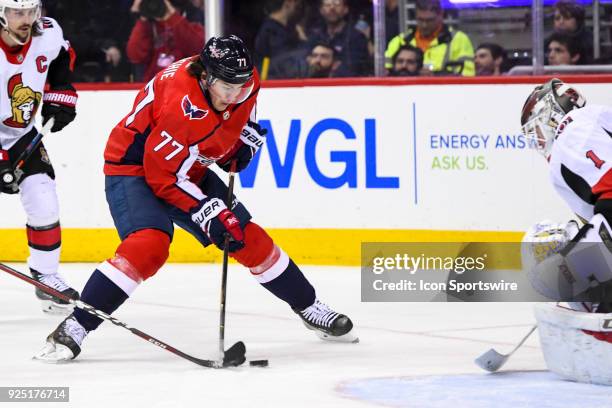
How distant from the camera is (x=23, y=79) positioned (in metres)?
4.91

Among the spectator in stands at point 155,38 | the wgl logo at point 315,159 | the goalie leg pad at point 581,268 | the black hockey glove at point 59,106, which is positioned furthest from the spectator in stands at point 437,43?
the goalie leg pad at point 581,268

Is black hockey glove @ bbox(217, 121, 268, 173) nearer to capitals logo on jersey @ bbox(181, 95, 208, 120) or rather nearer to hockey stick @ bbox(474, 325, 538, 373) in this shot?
capitals logo on jersey @ bbox(181, 95, 208, 120)

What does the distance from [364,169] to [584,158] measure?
112 inches

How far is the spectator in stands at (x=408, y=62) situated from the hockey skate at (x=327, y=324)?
7.05 feet

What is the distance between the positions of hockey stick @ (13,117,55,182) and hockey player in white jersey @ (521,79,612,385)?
2.04 m

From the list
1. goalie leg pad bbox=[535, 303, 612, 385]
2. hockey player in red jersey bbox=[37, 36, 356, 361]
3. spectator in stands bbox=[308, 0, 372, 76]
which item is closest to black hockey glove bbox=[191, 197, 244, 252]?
hockey player in red jersey bbox=[37, 36, 356, 361]

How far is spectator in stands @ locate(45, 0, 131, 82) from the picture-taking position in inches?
269

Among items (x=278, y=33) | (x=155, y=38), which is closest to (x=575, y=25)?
(x=278, y=33)

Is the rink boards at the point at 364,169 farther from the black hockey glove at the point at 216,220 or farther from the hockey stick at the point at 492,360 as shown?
the black hockey glove at the point at 216,220

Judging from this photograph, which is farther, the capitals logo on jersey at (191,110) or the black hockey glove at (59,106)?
the black hockey glove at (59,106)

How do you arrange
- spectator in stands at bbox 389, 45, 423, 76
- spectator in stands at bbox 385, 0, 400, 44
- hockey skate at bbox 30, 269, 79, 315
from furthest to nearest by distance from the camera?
spectator in stands at bbox 385, 0, 400, 44 → spectator in stands at bbox 389, 45, 423, 76 → hockey skate at bbox 30, 269, 79, 315

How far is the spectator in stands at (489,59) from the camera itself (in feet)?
20.4

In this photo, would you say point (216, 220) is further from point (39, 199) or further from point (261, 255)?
point (39, 199)

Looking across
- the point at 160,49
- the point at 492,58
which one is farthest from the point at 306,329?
the point at 160,49
